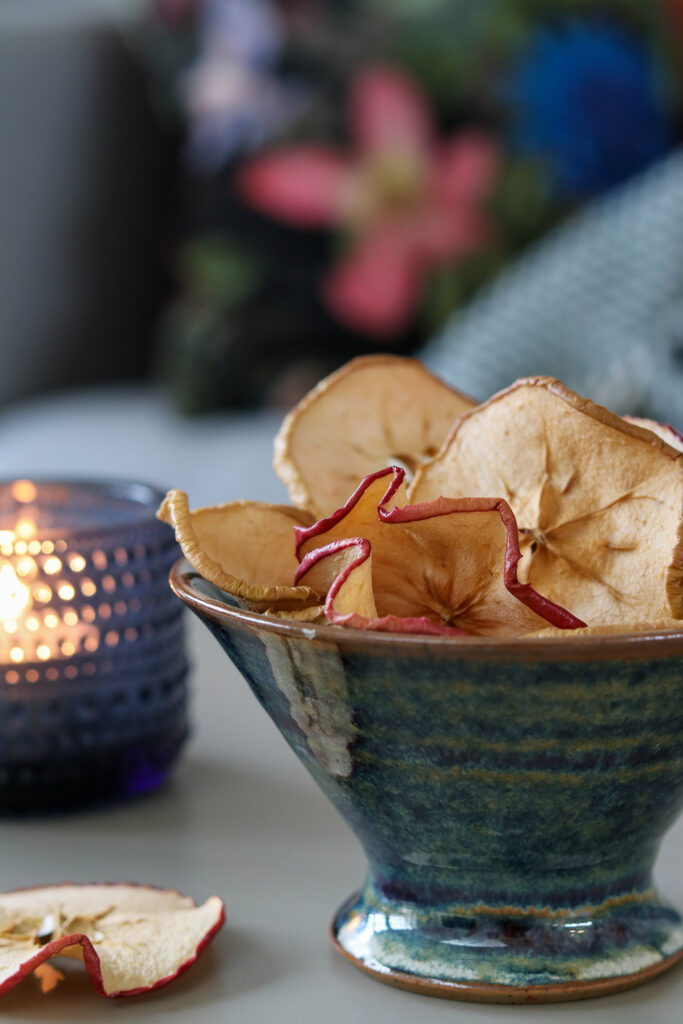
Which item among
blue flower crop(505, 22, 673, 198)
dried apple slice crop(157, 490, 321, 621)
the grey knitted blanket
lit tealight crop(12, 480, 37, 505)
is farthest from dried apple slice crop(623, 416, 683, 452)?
blue flower crop(505, 22, 673, 198)

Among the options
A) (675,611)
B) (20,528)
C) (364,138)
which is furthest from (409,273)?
(675,611)

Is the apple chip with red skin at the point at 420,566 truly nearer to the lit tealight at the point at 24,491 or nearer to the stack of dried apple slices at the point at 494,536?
the stack of dried apple slices at the point at 494,536

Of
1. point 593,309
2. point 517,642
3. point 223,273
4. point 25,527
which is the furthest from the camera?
point 223,273

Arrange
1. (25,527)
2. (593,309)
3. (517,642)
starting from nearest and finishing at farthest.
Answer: (517,642) → (25,527) → (593,309)

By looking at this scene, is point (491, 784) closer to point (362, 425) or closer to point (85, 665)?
point (362, 425)

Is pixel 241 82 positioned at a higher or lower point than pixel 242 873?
higher

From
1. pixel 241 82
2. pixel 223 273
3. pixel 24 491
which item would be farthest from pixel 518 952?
pixel 241 82

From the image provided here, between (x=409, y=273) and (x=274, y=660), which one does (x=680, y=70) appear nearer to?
(x=409, y=273)
